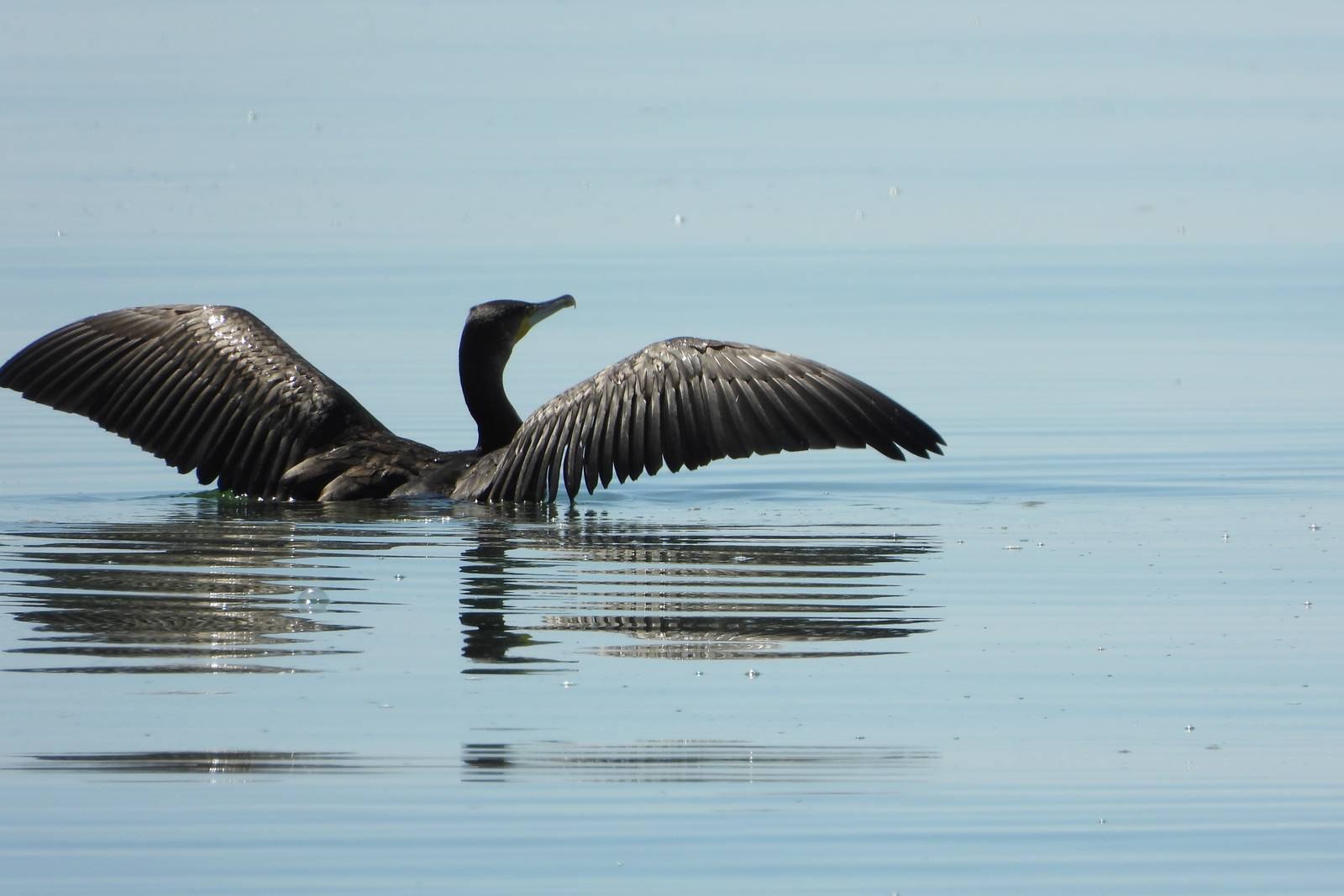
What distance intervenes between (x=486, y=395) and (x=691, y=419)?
173 centimetres

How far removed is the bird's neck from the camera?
13.4 meters

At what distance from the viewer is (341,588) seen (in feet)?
32.3

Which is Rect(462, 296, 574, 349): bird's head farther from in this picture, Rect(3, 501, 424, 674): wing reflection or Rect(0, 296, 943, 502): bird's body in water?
Rect(3, 501, 424, 674): wing reflection

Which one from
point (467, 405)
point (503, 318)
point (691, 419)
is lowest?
point (691, 419)

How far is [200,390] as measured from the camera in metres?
13.7

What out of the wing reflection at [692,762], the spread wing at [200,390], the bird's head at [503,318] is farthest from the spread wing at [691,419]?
the wing reflection at [692,762]

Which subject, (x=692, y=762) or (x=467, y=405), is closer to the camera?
(x=692, y=762)

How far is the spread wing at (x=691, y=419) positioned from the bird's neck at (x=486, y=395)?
0.80m

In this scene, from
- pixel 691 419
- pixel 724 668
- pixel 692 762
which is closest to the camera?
pixel 692 762

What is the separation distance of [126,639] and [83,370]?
5.52 m

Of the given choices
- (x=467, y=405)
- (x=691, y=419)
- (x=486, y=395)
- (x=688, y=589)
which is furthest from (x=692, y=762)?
(x=467, y=405)

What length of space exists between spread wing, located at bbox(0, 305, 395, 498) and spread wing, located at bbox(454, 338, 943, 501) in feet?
4.04

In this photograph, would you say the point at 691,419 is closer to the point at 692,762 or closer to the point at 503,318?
the point at 503,318

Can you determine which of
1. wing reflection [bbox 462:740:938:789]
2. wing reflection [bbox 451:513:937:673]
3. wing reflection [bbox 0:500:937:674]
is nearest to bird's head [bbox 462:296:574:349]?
wing reflection [bbox 0:500:937:674]
